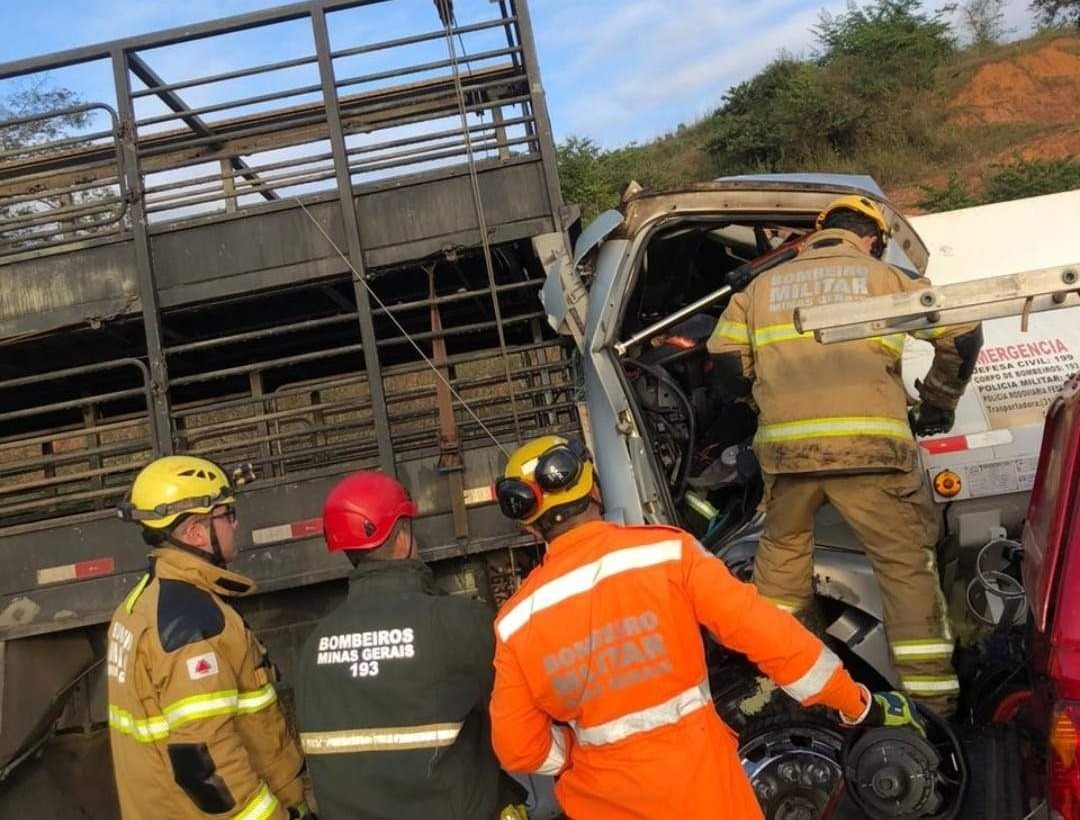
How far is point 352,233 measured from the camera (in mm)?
4320

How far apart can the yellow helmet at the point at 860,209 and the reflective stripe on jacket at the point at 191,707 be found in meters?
2.28

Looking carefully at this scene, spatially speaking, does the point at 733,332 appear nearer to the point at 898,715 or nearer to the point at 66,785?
the point at 898,715

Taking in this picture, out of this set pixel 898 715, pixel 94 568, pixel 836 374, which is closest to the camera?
pixel 898 715

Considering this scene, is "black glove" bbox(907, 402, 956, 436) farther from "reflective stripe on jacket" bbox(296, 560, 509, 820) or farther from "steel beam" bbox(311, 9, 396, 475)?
"steel beam" bbox(311, 9, 396, 475)

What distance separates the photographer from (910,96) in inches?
775

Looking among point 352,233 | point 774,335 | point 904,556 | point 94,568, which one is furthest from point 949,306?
Answer: point 94,568

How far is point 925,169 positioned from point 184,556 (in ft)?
59.9

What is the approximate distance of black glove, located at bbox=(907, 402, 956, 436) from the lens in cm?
312

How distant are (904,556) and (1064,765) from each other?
4.32 ft

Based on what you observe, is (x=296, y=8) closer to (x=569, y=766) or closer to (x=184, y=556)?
(x=184, y=556)

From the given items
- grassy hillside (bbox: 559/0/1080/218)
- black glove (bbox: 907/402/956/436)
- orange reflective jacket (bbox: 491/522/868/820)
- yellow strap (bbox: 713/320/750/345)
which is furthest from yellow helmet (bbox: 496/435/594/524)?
grassy hillside (bbox: 559/0/1080/218)

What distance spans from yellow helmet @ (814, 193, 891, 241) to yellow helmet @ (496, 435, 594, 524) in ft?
5.46

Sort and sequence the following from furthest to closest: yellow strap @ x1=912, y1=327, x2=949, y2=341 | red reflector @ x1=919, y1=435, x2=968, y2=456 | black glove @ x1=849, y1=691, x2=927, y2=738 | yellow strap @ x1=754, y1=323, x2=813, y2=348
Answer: red reflector @ x1=919, y1=435, x2=968, y2=456
yellow strap @ x1=754, y1=323, x2=813, y2=348
yellow strap @ x1=912, y1=327, x2=949, y2=341
black glove @ x1=849, y1=691, x2=927, y2=738

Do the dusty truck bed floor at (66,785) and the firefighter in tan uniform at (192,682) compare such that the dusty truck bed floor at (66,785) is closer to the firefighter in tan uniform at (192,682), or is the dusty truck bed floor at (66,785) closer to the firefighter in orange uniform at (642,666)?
the firefighter in tan uniform at (192,682)
